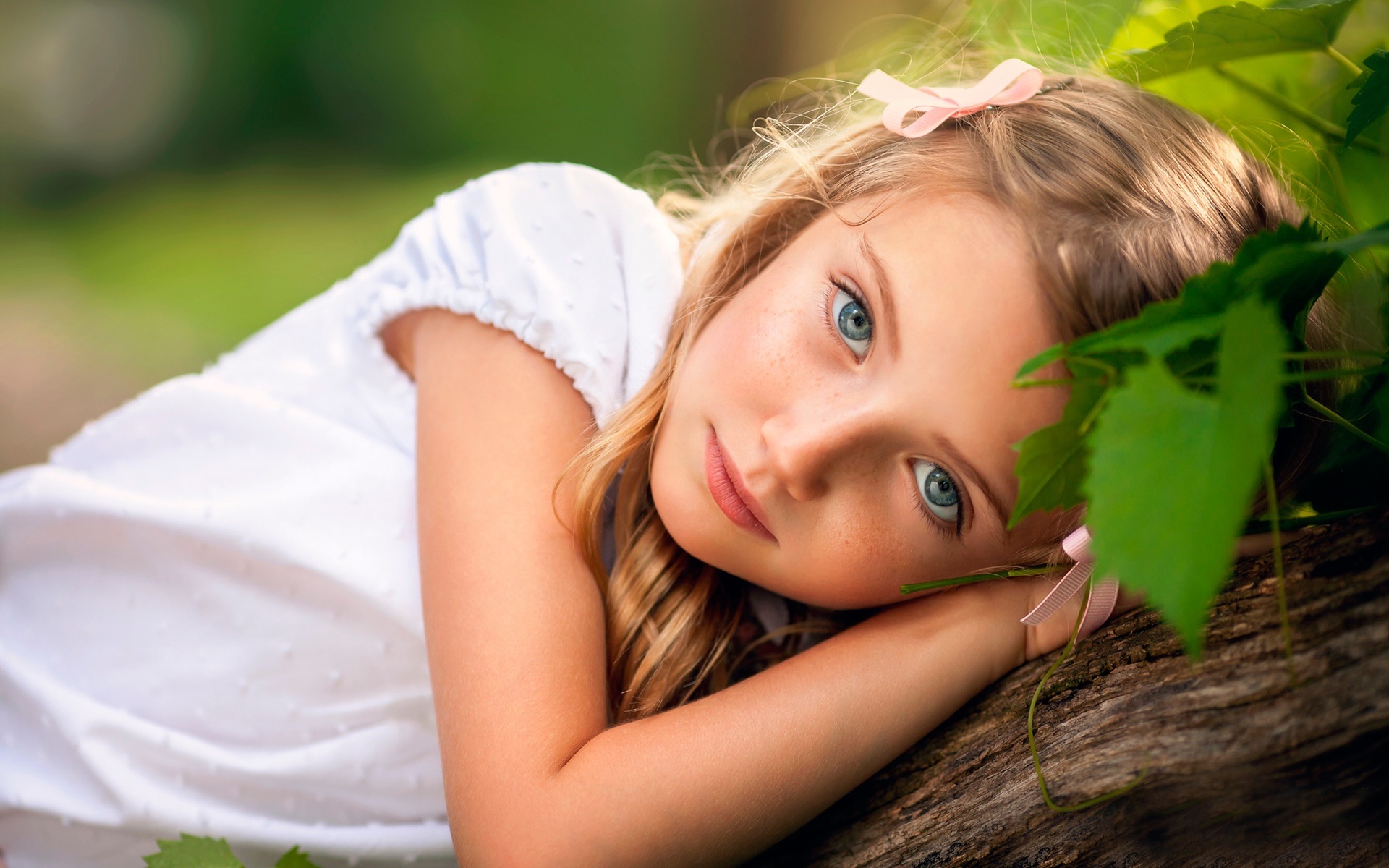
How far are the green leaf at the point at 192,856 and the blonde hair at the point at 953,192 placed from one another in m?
0.35

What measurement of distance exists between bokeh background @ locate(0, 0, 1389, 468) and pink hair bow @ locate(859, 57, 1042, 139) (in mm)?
1852

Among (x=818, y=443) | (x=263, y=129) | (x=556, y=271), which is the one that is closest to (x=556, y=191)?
(x=556, y=271)

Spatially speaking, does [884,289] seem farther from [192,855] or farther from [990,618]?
[192,855]

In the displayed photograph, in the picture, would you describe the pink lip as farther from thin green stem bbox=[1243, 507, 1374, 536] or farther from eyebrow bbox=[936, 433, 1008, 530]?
thin green stem bbox=[1243, 507, 1374, 536]

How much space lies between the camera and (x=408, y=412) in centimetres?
105

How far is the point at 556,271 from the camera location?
0.95 m

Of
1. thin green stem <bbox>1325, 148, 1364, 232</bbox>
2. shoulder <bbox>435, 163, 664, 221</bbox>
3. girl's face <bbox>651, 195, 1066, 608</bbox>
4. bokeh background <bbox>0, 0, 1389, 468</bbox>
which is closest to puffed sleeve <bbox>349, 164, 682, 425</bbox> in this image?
shoulder <bbox>435, 163, 664, 221</bbox>

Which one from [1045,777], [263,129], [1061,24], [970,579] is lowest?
[1045,777]

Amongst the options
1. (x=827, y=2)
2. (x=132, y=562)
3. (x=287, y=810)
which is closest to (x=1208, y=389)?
(x=287, y=810)

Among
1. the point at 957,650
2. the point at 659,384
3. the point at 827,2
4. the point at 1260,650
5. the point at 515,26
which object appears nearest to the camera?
the point at 1260,650

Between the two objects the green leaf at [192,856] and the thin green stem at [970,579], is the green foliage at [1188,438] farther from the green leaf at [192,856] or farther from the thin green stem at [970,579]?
the green leaf at [192,856]

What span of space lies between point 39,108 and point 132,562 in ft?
12.6

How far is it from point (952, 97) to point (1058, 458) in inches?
17.7

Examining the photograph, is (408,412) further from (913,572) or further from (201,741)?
(913,572)
